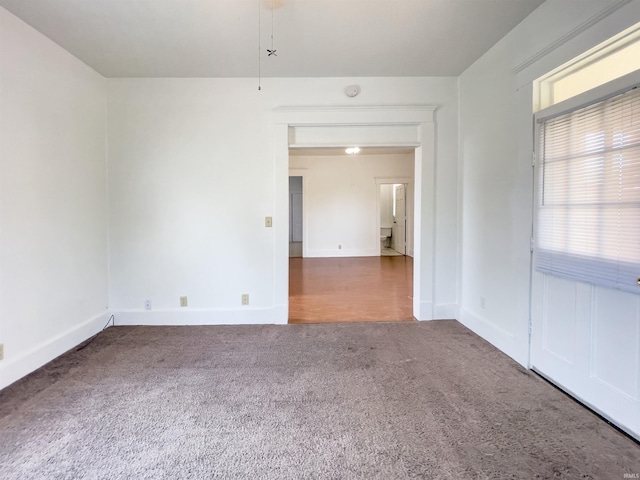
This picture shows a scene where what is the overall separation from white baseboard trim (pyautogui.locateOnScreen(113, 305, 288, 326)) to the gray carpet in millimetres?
576

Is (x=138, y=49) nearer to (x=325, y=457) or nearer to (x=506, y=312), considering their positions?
(x=325, y=457)

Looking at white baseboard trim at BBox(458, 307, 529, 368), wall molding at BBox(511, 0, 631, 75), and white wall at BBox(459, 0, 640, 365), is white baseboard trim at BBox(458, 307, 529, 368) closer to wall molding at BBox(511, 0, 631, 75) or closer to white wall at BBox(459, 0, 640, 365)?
white wall at BBox(459, 0, 640, 365)

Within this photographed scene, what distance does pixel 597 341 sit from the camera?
1.86 meters

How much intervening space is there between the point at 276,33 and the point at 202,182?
1.63 metres

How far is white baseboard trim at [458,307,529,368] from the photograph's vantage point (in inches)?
96.7

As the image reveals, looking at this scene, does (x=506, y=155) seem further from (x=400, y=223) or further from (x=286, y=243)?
(x=400, y=223)

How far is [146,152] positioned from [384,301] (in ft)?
11.3

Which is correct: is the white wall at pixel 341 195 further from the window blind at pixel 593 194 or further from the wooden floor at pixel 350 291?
the window blind at pixel 593 194

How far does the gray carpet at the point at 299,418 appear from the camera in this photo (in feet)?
4.77

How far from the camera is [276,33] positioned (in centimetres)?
251

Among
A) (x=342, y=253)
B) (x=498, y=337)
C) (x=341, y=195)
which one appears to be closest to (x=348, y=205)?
(x=341, y=195)

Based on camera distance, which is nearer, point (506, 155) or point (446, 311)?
point (506, 155)

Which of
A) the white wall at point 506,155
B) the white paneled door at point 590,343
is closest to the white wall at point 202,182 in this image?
the white wall at point 506,155

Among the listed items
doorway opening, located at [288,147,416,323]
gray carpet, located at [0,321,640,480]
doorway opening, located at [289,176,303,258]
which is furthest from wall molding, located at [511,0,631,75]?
doorway opening, located at [289,176,303,258]
